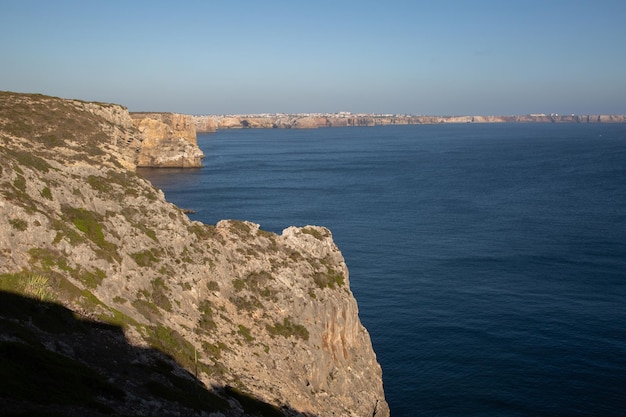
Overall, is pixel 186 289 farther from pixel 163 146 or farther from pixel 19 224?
pixel 163 146

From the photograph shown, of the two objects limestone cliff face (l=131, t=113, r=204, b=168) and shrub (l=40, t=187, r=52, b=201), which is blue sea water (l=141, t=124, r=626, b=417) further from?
shrub (l=40, t=187, r=52, b=201)

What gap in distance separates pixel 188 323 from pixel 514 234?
259 feet

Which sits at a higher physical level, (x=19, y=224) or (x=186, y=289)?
(x=19, y=224)

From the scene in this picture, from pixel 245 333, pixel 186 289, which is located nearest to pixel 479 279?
pixel 245 333

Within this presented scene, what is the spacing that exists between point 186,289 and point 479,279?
5107 centimetres

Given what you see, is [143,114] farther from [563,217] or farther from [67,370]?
[67,370]

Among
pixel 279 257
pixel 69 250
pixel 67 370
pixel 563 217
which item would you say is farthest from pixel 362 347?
pixel 563 217

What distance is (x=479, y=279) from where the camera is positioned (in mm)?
75500

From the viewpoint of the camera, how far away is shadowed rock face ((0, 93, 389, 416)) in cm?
2698

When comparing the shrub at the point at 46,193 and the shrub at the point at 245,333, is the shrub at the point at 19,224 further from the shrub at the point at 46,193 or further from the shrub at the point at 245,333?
the shrub at the point at 245,333

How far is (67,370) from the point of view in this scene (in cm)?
2047

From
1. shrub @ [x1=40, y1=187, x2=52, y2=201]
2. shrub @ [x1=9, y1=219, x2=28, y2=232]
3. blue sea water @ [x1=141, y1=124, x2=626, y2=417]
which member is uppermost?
shrub @ [x1=40, y1=187, x2=52, y2=201]

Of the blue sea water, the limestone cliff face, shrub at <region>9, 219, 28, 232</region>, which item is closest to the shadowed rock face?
shrub at <region>9, 219, 28, 232</region>

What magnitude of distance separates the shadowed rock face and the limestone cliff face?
145m
